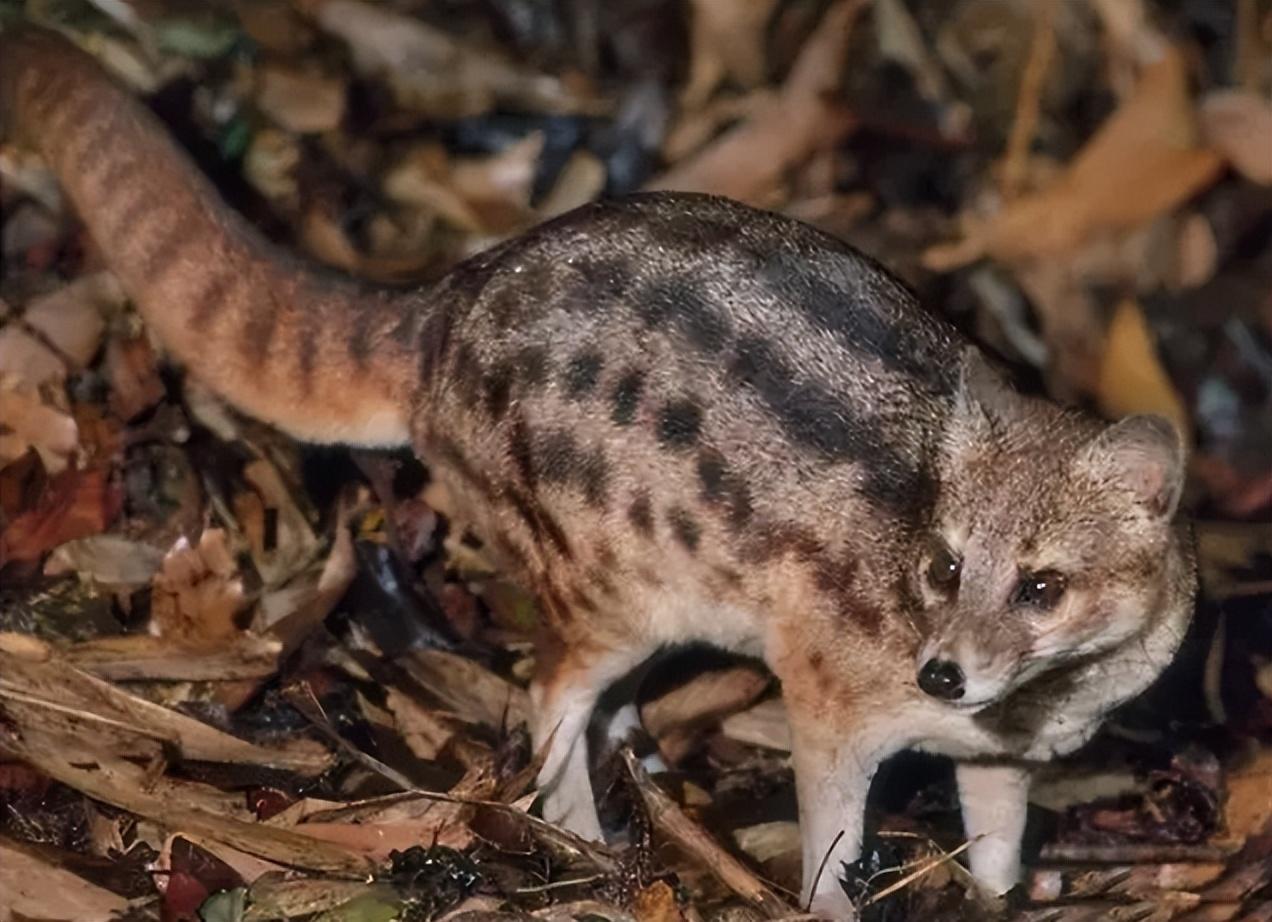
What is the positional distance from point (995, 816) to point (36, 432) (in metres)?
2.50

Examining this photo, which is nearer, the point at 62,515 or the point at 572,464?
Answer: the point at 572,464

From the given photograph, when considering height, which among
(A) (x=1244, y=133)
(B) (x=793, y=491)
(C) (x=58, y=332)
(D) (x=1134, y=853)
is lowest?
(D) (x=1134, y=853)

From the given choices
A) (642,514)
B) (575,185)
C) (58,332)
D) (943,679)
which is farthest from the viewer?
(575,185)

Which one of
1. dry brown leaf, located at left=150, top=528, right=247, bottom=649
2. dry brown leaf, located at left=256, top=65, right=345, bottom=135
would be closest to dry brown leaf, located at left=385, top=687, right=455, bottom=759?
dry brown leaf, located at left=150, top=528, right=247, bottom=649

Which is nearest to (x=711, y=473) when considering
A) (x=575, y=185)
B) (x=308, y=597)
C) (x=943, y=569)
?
(x=943, y=569)

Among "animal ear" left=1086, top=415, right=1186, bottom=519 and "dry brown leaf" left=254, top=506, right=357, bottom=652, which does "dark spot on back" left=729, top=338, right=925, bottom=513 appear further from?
"dry brown leaf" left=254, top=506, right=357, bottom=652

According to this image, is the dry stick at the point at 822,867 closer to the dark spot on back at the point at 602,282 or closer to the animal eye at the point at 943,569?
the animal eye at the point at 943,569

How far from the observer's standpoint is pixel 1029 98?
6203 mm

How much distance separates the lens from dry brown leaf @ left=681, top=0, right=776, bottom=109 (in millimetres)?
6246

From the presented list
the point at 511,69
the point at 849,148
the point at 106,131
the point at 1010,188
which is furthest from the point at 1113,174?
the point at 106,131

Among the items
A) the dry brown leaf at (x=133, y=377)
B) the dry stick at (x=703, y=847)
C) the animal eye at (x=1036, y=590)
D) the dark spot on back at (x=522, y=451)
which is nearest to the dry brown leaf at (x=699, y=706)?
the dry stick at (x=703, y=847)

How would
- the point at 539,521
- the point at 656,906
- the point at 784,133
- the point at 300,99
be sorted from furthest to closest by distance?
1. the point at 300,99
2. the point at 784,133
3. the point at 539,521
4. the point at 656,906

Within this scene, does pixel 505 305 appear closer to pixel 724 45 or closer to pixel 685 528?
pixel 685 528

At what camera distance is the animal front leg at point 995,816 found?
13.1 ft
